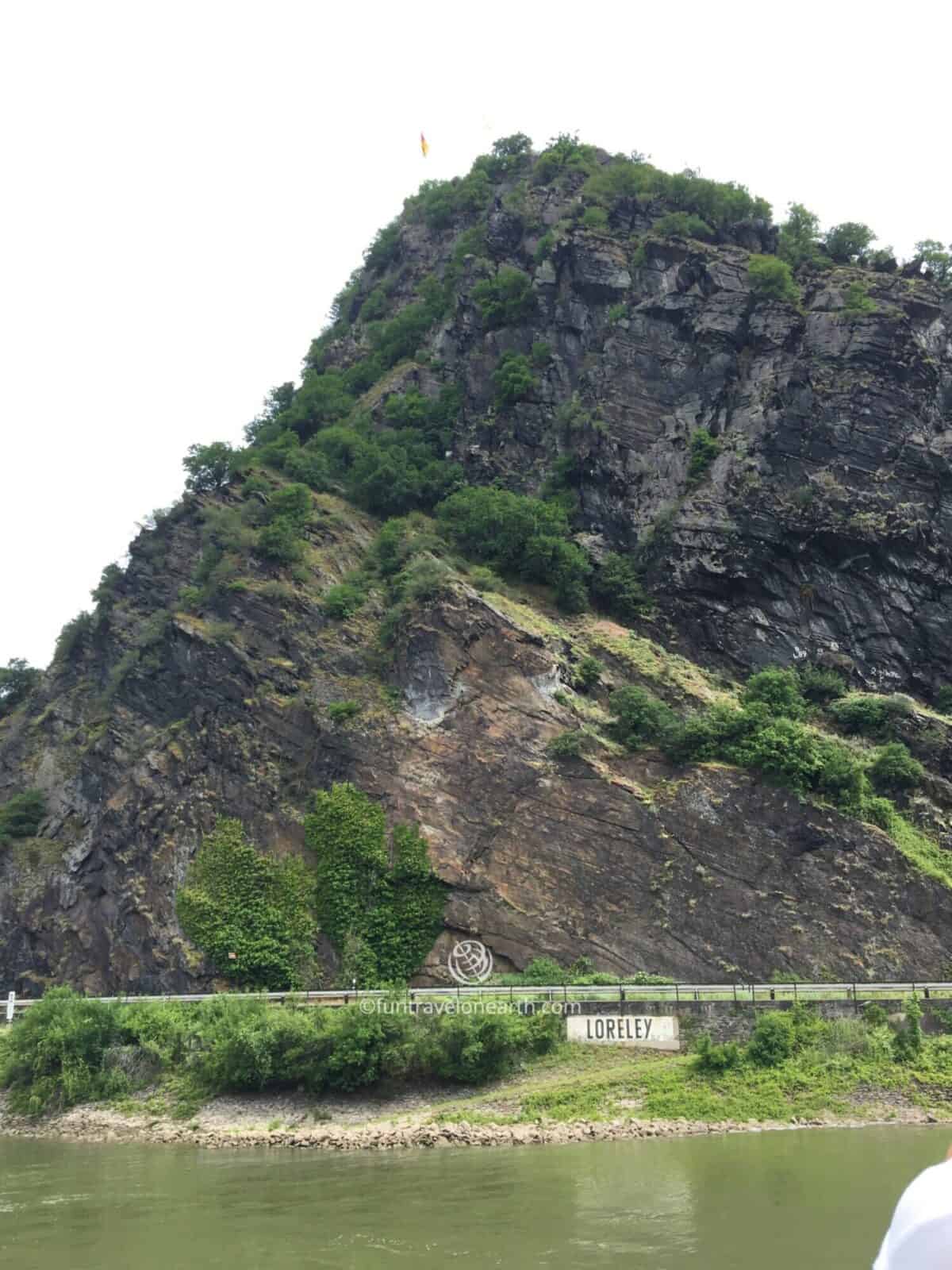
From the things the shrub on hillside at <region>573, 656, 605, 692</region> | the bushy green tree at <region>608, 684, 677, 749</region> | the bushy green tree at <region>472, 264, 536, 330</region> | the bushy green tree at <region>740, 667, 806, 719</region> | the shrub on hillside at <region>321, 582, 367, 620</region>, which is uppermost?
the bushy green tree at <region>472, 264, 536, 330</region>

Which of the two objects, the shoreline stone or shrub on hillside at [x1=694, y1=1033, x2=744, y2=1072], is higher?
shrub on hillside at [x1=694, y1=1033, x2=744, y2=1072]

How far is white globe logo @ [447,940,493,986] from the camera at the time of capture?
39406mm

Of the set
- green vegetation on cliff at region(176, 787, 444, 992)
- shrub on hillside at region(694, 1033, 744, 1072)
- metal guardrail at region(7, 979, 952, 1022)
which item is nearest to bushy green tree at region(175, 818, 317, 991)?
green vegetation on cliff at region(176, 787, 444, 992)

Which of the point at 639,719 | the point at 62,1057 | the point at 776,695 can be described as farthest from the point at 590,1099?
the point at 776,695

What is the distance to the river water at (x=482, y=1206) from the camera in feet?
60.5

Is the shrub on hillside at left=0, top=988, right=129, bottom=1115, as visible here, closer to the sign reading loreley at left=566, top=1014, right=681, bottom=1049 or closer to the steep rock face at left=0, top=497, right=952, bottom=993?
the steep rock face at left=0, top=497, right=952, bottom=993

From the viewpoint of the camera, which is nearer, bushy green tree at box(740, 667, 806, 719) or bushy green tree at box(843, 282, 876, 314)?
bushy green tree at box(740, 667, 806, 719)

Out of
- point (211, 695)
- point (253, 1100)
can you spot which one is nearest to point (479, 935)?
point (253, 1100)

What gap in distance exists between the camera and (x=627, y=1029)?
33812 millimetres

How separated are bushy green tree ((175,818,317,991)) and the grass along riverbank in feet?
19.8

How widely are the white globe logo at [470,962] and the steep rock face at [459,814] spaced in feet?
1.62

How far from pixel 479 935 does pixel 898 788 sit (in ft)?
55.5

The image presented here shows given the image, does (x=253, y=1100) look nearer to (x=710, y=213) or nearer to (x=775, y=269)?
(x=775, y=269)

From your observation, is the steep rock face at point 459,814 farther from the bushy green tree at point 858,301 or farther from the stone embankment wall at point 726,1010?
the bushy green tree at point 858,301
